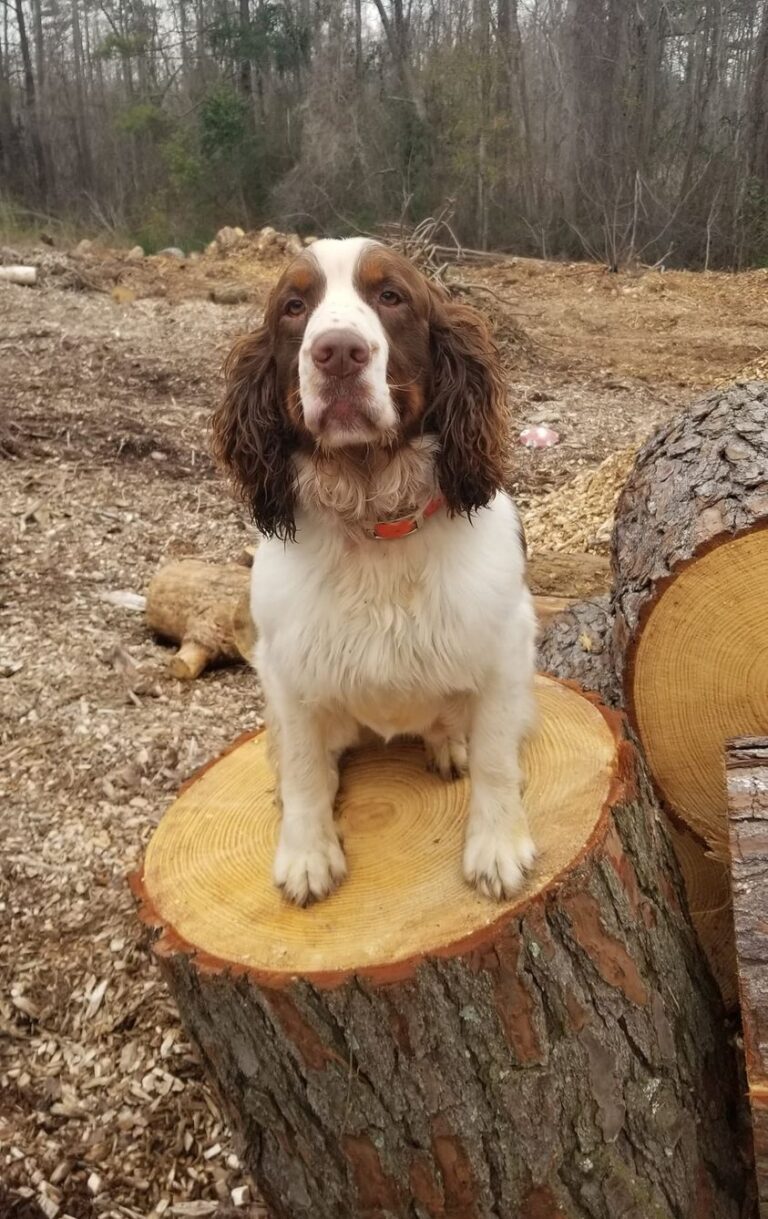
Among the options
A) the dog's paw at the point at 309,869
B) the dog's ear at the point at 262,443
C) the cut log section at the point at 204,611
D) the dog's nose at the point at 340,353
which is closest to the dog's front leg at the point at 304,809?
the dog's paw at the point at 309,869

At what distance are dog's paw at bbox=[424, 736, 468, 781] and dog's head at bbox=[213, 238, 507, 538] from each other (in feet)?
2.22

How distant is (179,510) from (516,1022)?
5.92 metres

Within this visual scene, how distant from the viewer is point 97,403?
9.54 meters

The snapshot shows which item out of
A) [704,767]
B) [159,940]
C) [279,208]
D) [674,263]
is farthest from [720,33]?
[159,940]

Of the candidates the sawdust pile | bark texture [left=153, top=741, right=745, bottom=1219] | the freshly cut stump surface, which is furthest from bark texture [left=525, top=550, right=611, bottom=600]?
bark texture [left=153, top=741, right=745, bottom=1219]

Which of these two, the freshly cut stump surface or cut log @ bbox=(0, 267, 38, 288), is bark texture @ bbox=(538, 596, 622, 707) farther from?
cut log @ bbox=(0, 267, 38, 288)

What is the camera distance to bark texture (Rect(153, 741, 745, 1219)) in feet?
6.77

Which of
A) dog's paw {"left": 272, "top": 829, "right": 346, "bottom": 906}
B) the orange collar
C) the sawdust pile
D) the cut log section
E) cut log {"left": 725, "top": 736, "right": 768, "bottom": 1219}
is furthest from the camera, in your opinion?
the sawdust pile

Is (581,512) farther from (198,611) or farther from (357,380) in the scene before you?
(357,380)

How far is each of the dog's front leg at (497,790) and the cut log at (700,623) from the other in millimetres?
428

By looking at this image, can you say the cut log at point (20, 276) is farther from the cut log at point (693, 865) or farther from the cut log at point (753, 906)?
the cut log at point (753, 906)

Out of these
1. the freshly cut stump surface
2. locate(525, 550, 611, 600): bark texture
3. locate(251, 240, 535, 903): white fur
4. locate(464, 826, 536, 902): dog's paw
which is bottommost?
locate(525, 550, 611, 600): bark texture

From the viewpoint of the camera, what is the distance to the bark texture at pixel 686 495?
2738 millimetres

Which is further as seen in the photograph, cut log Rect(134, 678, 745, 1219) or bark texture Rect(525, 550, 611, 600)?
bark texture Rect(525, 550, 611, 600)
